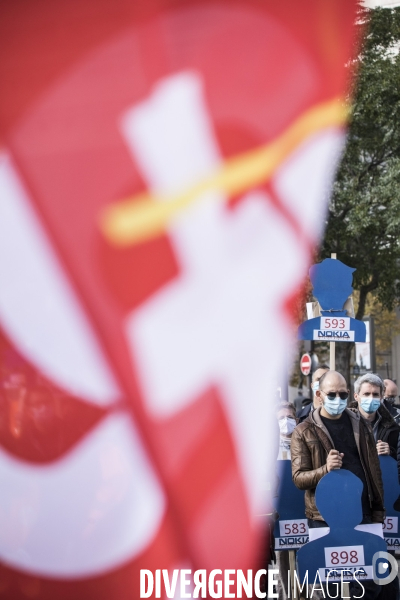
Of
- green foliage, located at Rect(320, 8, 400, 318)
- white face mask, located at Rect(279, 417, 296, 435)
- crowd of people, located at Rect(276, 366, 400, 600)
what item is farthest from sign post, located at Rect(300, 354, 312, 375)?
crowd of people, located at Rect(276, 366, 400, 600)

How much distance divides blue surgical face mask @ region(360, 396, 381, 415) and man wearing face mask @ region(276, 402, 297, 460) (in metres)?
0.71

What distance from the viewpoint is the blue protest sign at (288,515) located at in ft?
22.6

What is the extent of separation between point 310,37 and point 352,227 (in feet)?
58.4

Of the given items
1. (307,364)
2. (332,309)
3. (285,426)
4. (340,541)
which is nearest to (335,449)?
(340,541)

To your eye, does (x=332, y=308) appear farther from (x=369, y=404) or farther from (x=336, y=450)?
(x=336, y=450)

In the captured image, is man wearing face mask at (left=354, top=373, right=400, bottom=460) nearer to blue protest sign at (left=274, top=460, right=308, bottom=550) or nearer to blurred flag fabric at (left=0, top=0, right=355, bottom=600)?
blue protest sign at (left=274, top=460, right=308, bottom=550)

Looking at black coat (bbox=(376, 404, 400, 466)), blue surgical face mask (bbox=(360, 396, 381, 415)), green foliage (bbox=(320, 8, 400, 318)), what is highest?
green foliage (bbox=(320, 8, 400, 318))

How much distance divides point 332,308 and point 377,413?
0.93 metres

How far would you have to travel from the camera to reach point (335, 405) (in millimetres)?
5719

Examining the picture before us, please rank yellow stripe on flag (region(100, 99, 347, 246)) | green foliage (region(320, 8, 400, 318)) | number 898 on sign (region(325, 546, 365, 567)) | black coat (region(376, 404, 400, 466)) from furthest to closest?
green foliage (region(320, 8, 400, 318)) < black coat (region(376, 404, 400, 466)) < number 898 on sign (region(325, 546, 365, 567)) < yellow stripe on flag (region(100, 99, 347, 246))

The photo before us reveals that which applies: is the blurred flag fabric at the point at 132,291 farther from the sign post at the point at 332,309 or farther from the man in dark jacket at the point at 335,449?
the sign post at the point at 332,309

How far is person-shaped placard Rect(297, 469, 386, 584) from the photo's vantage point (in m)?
5.18

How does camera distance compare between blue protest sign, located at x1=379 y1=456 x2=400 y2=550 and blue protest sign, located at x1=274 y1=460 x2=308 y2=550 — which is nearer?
blue protest sign, located at x1=379 y1=456 x2=400 y2=550

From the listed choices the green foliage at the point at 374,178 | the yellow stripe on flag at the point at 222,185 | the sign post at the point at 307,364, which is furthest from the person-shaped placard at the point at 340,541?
the sign post at the point at 307,364
